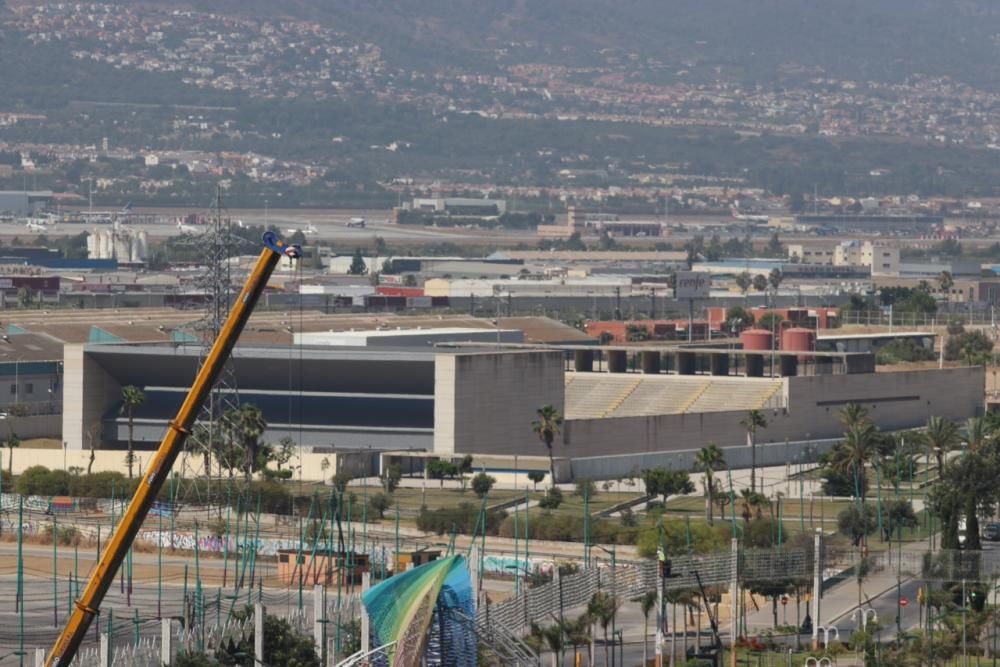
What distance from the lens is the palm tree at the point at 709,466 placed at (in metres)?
61.6

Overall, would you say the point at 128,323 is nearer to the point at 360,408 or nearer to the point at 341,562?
the point at 360,408

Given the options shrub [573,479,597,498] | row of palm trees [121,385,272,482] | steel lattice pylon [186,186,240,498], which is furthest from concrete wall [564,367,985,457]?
steel lattice pylon [186,186,240,498]

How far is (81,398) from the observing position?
76.2 metres

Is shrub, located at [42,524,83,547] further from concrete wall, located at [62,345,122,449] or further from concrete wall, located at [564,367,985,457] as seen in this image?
concrete wall, located at [564,367,985,457]

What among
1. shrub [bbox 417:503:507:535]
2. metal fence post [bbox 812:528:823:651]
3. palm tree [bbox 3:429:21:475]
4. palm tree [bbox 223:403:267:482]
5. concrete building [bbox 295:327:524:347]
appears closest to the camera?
metal fence post [bbox 812:528:823:651]

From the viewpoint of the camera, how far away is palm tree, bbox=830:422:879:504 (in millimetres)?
66000

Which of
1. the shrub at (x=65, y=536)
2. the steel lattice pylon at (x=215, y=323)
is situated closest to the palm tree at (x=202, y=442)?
the steel lattice pylon at (x=215, y=323)

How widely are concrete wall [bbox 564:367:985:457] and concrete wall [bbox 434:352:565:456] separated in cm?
100

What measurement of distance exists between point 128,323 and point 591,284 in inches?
2536

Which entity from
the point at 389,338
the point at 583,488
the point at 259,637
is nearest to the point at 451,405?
the point at 583,488

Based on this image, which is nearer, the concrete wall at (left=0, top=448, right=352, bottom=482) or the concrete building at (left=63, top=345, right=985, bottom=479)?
the concrete wall at (left=0, top=448, right=352, bottom=482)

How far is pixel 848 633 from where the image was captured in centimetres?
4666

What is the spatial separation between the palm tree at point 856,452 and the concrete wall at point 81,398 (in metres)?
21.7

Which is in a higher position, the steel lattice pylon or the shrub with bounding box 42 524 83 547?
the steel lattice pylon
